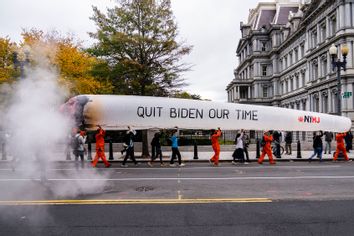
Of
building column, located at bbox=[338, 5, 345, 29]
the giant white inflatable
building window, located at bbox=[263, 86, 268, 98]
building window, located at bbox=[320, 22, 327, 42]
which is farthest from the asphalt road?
building window, located at bbox=[263, 86, 268, 98]

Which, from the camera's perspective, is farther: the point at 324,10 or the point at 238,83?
the point at 238,83

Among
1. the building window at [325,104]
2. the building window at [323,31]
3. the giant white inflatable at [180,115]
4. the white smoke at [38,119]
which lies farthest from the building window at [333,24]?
the white smoke at [38,119]

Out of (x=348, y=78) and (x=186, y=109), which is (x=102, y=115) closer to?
(x=186, y=109)

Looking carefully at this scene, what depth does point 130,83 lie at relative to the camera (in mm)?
21469

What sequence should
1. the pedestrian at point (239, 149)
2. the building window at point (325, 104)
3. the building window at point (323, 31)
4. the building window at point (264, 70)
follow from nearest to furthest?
the pedestrian at point (239, 149) < the building window at point (323, 31) < the building window at point (325, 104) < the building window at point (264, 70)

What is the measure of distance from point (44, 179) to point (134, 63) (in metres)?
10.7

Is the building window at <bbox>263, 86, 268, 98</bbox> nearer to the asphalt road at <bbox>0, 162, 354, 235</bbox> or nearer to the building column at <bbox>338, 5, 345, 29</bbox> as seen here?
the building column at <bbox>338, 5, 345, 29</bbox>

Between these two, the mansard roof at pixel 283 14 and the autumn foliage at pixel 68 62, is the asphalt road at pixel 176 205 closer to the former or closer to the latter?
the autumn foliage at pixel 68 62

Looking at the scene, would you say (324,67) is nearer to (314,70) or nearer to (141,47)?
(314,70)

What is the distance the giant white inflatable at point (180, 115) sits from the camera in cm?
1377

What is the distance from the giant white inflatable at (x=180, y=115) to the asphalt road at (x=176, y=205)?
98.7 inches

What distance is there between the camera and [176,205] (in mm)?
8023

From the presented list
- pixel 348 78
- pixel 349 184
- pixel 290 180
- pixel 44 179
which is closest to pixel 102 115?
pixel 44 179

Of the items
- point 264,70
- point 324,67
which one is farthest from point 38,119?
point 264,70
